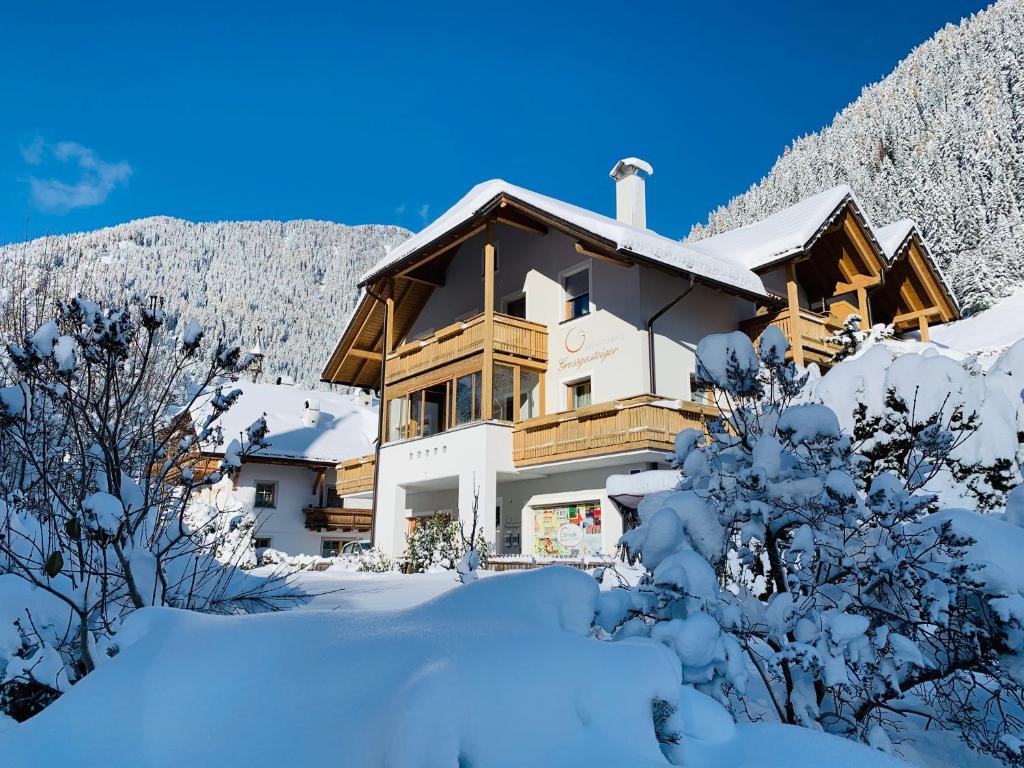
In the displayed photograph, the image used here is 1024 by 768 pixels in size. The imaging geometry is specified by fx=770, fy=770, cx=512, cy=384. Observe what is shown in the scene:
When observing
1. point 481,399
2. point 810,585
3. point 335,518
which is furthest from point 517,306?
point 810,585

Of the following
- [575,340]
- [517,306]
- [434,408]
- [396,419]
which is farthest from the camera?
[396,419]

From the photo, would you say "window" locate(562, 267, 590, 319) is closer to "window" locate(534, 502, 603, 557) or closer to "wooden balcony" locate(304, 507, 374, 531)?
"window" locate(534, 502, 603, 557)

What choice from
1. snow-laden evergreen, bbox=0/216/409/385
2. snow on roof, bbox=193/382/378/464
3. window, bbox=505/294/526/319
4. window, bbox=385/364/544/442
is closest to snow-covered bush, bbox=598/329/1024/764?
window, bbox=385/364/544/442

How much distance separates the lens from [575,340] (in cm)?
1970

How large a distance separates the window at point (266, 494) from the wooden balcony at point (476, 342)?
12.0m

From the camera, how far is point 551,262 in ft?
68.9

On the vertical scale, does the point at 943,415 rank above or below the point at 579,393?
below

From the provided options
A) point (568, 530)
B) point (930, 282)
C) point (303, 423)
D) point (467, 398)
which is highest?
point (930, 282)

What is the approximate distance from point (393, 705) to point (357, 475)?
22.4 meters

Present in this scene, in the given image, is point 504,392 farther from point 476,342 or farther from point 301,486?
point 301,486

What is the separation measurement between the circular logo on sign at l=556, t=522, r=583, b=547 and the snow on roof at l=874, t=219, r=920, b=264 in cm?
1149

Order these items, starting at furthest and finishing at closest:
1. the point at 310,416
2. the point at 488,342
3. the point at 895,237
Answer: the point at 310,416, the point at 895,237, the point at 488,342

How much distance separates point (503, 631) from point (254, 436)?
2.03 m

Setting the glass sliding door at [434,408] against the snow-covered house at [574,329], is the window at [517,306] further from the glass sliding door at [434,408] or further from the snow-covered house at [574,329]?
the glass sliding door at [434,408]
